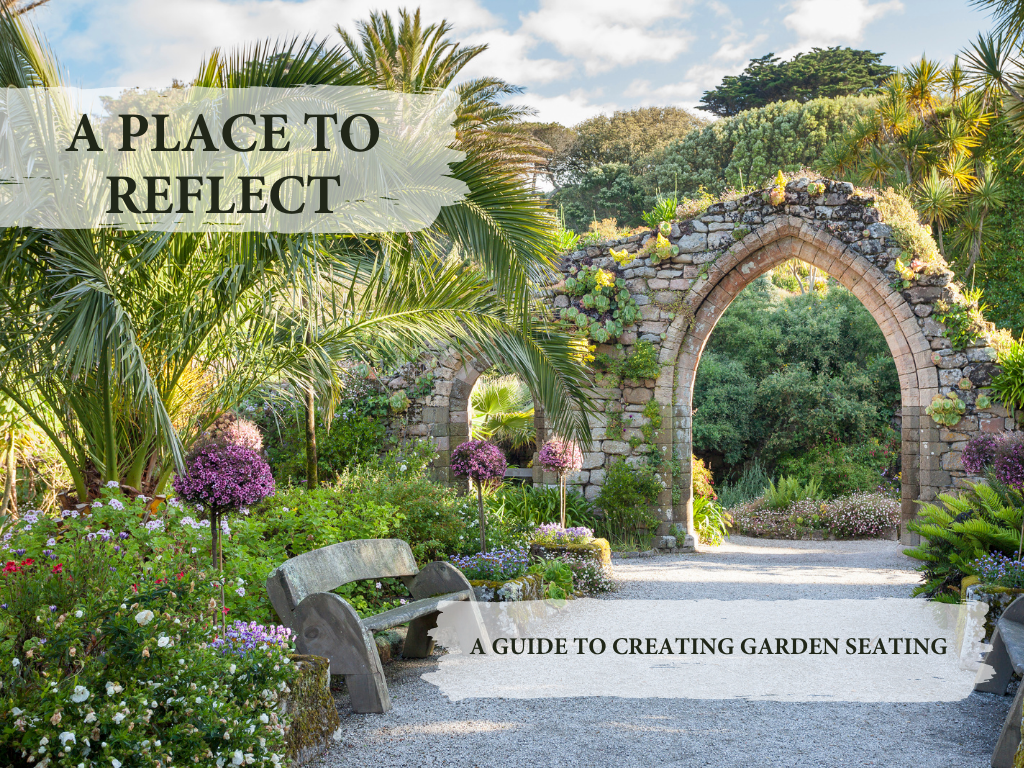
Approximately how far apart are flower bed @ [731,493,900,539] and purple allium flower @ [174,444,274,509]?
950cm

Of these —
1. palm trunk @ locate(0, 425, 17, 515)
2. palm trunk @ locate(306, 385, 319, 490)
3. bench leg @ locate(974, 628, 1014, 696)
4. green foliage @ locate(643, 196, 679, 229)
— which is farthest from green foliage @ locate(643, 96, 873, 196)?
bench leg @ locate(974, 628, 1014, 696)

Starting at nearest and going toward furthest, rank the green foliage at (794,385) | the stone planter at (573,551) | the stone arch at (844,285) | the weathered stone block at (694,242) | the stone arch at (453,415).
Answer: the stone planter at (573,551) < the stone arch at (844,285) < the weathered stone block at (694,242) < the stone arch at (453,415) < the green foliage at (794,385)

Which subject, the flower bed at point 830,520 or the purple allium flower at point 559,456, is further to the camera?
the flower bed at point 830,520

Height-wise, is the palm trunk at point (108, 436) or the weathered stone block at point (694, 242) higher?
the weathered stone block at point (694, 242)

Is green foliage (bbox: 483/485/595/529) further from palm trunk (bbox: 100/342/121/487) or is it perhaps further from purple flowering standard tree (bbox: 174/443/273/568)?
purple flowering standard tree (bbox: 174/443/273/568)

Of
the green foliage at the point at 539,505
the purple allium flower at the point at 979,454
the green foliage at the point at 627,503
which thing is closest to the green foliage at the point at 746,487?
the green foliage at the point at 627,503

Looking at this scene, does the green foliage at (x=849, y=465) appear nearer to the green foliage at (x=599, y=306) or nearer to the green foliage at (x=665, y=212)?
the green foliage at (x=599, y=306)

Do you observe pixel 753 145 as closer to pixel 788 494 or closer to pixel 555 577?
pixel 788 494

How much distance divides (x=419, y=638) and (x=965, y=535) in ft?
11.8

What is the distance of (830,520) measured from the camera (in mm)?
11172

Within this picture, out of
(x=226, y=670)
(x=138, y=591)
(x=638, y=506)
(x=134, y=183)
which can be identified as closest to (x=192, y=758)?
(x=226, y=670)

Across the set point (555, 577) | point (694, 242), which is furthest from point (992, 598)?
point (694, 242)

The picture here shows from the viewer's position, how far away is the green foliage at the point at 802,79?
24094 millimetres

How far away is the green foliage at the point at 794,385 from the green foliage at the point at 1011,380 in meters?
5.69
